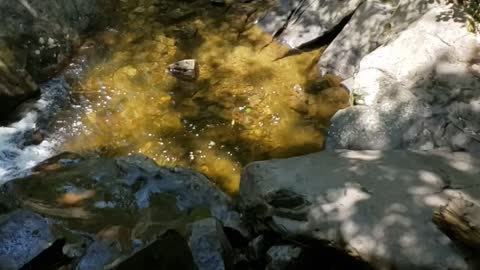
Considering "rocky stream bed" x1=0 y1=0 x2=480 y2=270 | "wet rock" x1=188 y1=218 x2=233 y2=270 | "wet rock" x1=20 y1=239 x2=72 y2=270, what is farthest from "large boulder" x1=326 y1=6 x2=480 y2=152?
"wet rock" x1=20 y1=239 x2=72 y2=270

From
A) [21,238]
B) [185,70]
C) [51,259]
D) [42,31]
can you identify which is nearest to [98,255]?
[51,259]

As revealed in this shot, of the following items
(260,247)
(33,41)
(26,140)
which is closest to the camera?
(260,247)

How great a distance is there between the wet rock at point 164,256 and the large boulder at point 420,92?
247cm

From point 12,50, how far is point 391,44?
16.1ft

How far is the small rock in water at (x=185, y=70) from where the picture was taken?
7.02 metres

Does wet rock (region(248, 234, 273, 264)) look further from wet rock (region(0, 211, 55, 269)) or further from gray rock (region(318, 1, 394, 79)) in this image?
gray rock (region(318, 1, 394, 79))

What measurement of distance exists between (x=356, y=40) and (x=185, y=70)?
2390mm

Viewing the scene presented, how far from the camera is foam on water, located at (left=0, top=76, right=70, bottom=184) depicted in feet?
18.8

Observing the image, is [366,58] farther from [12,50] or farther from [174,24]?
[12,50]

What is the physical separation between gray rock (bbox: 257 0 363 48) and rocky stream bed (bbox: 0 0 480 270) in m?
0.03

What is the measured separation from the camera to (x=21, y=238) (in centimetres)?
381

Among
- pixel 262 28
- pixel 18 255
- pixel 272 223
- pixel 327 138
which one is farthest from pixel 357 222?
pixel 262 28

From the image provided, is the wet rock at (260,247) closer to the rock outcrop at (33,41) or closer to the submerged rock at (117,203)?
the submerged rock at (117,203)

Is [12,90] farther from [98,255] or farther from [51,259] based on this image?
[98,255]
